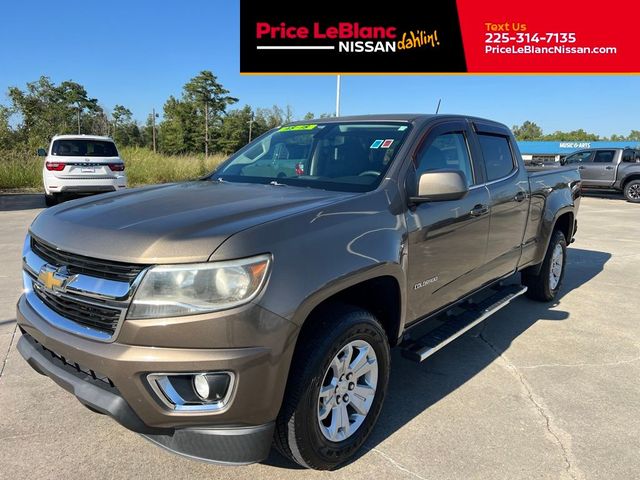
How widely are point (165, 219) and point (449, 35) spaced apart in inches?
545

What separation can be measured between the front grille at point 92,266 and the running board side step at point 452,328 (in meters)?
1.77

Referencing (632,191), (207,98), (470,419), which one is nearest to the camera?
(470,419)

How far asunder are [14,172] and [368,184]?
675 inches

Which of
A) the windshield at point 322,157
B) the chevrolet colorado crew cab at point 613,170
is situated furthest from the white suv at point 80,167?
the chevrolet colorado crew cab at point 613,170

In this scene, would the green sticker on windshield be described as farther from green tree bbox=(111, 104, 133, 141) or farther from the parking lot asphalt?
green tree bbox=(111, 104, 133, 141)

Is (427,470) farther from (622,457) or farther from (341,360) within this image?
(622,457)

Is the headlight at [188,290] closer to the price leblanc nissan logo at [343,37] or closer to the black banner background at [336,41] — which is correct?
the black banner background at [336,41]

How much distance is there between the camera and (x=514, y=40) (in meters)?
13.9

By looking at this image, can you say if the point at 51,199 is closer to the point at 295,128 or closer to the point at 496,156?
the point at 295,128

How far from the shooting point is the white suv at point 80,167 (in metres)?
11.1

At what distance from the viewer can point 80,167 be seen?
11.2 meters

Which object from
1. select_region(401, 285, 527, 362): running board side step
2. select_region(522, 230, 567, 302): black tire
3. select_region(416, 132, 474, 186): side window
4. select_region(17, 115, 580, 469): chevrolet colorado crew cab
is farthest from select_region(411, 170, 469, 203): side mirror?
select_region(522, 230, 567, 302): black tire

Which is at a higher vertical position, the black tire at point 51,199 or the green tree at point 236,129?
the green tree at point 236,129

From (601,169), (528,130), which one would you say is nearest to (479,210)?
(601,169)
